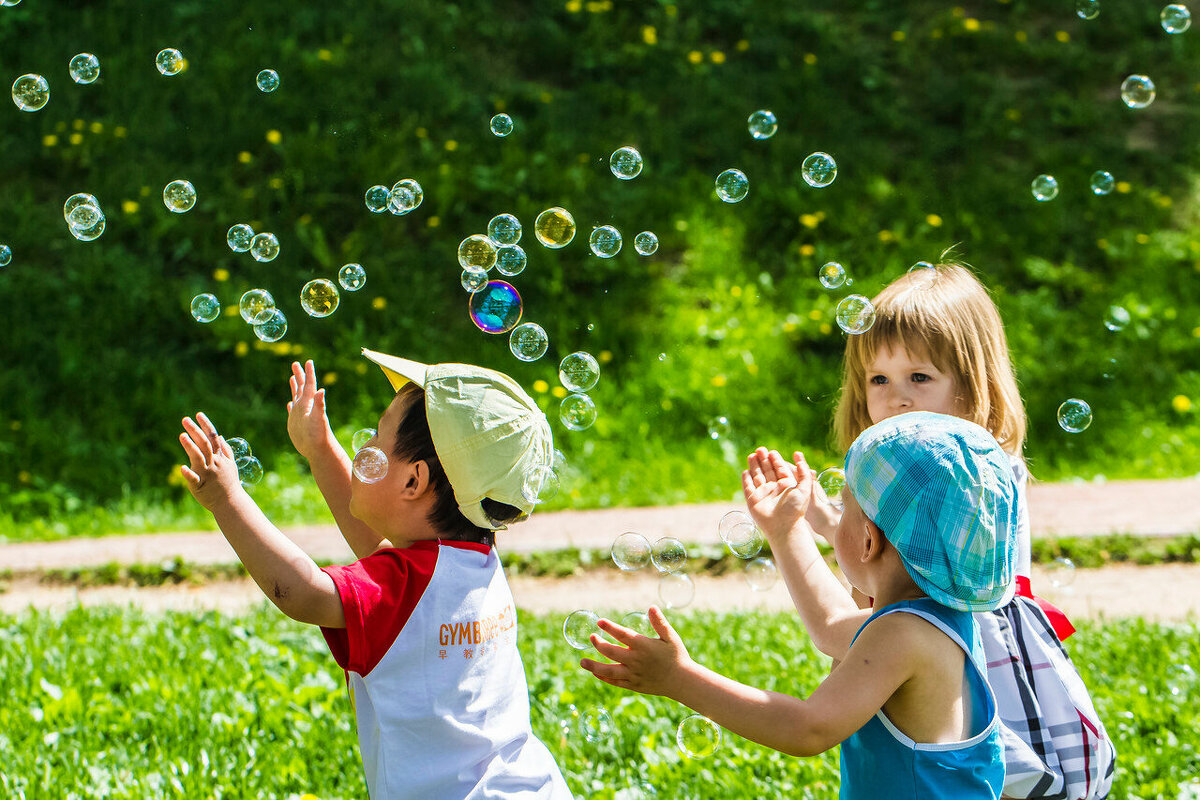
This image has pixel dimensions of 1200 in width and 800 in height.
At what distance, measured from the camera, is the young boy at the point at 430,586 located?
2043 mm

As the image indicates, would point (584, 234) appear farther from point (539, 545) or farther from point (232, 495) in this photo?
point (232, 495)

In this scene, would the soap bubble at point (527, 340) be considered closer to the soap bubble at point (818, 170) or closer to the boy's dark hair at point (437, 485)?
the boy's dark hair at point (437, 485)

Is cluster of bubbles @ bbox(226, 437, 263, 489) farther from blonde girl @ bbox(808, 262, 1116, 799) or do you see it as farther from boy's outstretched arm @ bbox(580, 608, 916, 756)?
blonde girl @ bbox(808, 262, 1116, 799)

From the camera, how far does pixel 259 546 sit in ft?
6.70

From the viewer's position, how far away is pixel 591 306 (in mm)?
6918

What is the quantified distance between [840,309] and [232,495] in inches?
61.7

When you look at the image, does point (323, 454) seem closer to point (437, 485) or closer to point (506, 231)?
point (437, 485)

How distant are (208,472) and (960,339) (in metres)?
1.59

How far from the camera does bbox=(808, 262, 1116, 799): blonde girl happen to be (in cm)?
205

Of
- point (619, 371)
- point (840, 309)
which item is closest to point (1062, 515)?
point (619, 371)

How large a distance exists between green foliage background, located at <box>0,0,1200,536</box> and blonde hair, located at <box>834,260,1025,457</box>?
3236 millimetres

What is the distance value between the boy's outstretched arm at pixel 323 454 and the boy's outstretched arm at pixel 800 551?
0.85 metres

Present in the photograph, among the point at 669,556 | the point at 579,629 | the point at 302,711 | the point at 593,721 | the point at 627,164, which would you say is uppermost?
the point at 627,164

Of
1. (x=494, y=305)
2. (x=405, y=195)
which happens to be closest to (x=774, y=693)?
(x=494, y=305)
